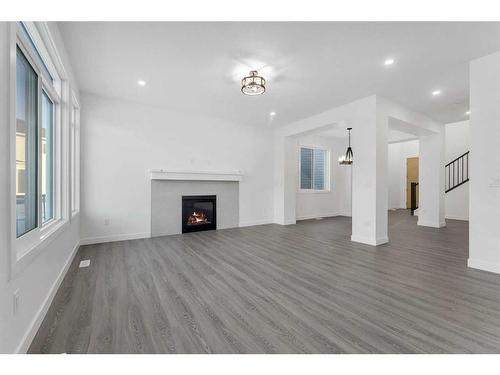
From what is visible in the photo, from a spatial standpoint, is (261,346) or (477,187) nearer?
(261,346)

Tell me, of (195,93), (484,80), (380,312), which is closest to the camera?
(380,312)

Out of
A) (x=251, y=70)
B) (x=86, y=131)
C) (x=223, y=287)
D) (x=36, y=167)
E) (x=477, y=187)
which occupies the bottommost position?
(x=223, y=287)

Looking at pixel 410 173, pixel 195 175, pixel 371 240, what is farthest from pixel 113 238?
pixel 410 173

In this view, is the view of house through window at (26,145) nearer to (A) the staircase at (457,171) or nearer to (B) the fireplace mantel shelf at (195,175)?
(B) the fireplace mantel shelf at (195,175)

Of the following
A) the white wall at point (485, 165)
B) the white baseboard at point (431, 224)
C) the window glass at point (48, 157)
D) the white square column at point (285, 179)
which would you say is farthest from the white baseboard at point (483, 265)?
the window glass at point (48, 157)

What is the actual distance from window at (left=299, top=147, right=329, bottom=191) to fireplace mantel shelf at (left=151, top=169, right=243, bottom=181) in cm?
272

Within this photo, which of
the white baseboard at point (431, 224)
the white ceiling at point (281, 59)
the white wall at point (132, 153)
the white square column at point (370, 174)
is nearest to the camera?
the white ceiling at point (281, 59)

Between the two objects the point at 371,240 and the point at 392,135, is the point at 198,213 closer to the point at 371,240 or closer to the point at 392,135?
the point at 371,240

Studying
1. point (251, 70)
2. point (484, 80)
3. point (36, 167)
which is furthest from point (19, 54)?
point (484, 80)

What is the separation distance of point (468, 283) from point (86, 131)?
6.09m

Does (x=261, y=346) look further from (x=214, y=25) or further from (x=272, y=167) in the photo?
(x=272, y=167)

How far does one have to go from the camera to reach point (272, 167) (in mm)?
6691

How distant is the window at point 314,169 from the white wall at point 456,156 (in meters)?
3.88

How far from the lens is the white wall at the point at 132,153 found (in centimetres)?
423
